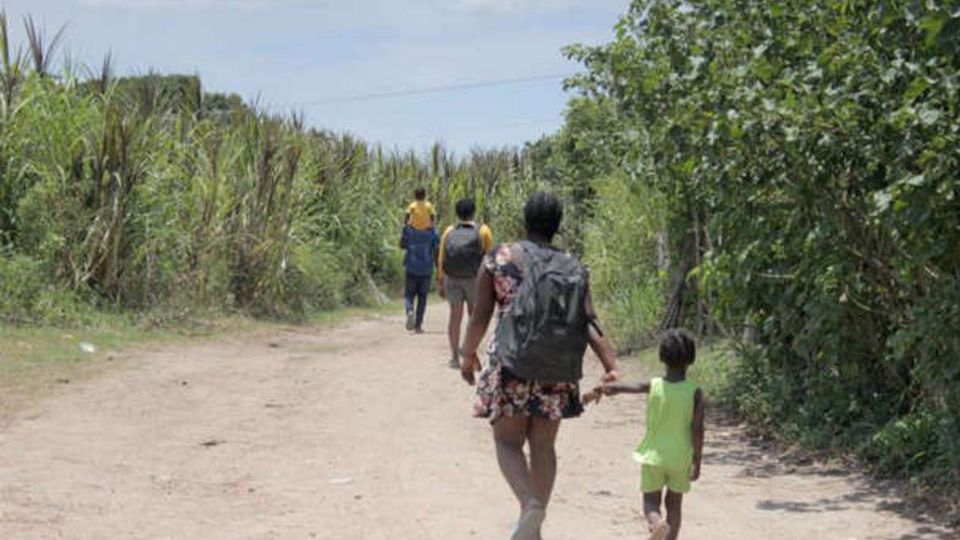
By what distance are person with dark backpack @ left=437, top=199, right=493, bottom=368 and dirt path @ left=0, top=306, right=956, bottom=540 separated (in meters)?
0.87

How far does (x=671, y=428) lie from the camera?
6.26 metres

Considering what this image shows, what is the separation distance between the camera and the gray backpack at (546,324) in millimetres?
5883

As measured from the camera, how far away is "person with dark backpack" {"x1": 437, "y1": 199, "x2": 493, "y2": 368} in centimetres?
1283

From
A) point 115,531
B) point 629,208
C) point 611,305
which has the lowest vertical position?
point 115,531

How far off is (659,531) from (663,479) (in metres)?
0.48

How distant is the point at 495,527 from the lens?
23.0ft

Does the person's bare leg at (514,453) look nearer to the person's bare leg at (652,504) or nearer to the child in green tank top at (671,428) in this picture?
the child in green tank top at (671,428)

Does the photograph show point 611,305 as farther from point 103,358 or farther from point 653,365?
point 103,358

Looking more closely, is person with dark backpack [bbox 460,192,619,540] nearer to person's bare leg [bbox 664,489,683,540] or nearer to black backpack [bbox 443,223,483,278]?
person's bare leg [bbox 664,489,683,540]

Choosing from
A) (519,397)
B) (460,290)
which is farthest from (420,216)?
(519,397)

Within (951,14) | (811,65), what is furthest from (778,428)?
(951,14)

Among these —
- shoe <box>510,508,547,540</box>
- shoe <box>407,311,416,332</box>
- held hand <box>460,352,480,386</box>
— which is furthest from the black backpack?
shoe <box>510,508,547,540</box>

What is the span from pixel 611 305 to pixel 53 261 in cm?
634

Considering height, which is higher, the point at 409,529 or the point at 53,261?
the point at 53,261
